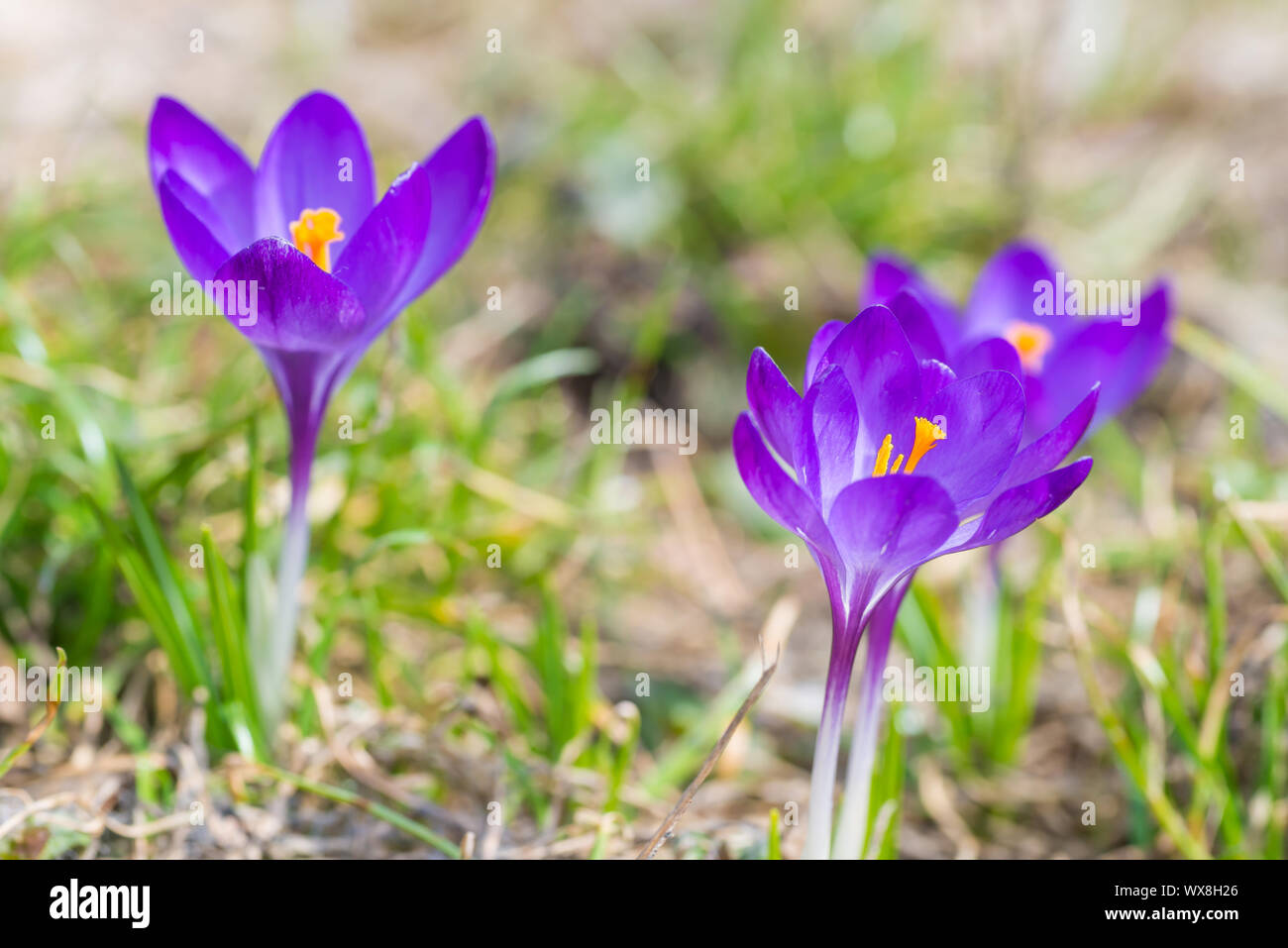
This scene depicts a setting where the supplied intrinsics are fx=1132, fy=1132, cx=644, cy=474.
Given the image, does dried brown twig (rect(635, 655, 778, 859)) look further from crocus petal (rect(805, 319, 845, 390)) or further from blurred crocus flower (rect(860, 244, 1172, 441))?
blurred crocus flower (rect(860, 244, 1172, 441))

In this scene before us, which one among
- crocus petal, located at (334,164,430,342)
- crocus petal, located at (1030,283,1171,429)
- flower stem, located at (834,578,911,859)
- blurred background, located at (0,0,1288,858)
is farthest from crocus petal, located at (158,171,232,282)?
crocus petal, located at (1030,283,1171,429)

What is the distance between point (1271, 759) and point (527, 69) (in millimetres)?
3497

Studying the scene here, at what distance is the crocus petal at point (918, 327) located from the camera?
149 centimetres

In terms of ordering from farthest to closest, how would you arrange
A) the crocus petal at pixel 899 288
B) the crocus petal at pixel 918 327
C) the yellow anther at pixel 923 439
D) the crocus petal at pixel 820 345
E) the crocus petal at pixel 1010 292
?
the crocus petal at pixel 1010 292 < the crocus petal at pixel 899 288 < the crocus petal at pixel 918 327 < the crocus petal at pixel 820 345 < the yellow anther at pixel 923 439

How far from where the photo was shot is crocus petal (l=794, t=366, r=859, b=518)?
126cm

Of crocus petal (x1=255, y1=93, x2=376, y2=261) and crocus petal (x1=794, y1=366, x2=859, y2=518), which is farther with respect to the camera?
crocus petal (x1=255, y1=93, x2=376, y2=261)

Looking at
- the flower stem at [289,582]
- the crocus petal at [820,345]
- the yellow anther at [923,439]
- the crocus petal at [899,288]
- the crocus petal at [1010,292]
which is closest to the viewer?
the yellow anther at [923,439]

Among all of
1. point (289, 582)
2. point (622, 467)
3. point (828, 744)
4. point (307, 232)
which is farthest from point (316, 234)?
point (622, 467)

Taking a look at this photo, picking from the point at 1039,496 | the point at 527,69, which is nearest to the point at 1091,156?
the point at 527,69

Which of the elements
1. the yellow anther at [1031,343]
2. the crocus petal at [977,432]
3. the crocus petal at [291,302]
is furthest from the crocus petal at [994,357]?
the crocus petal at [291,302]

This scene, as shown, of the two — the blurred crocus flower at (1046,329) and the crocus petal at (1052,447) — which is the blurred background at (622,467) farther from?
the crocus petal at (1052,447)

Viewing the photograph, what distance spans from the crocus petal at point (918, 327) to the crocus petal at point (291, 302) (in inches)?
27.6

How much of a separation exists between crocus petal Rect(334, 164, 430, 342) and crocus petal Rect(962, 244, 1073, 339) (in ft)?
3.48

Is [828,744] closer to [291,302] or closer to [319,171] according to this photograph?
[291,302]
